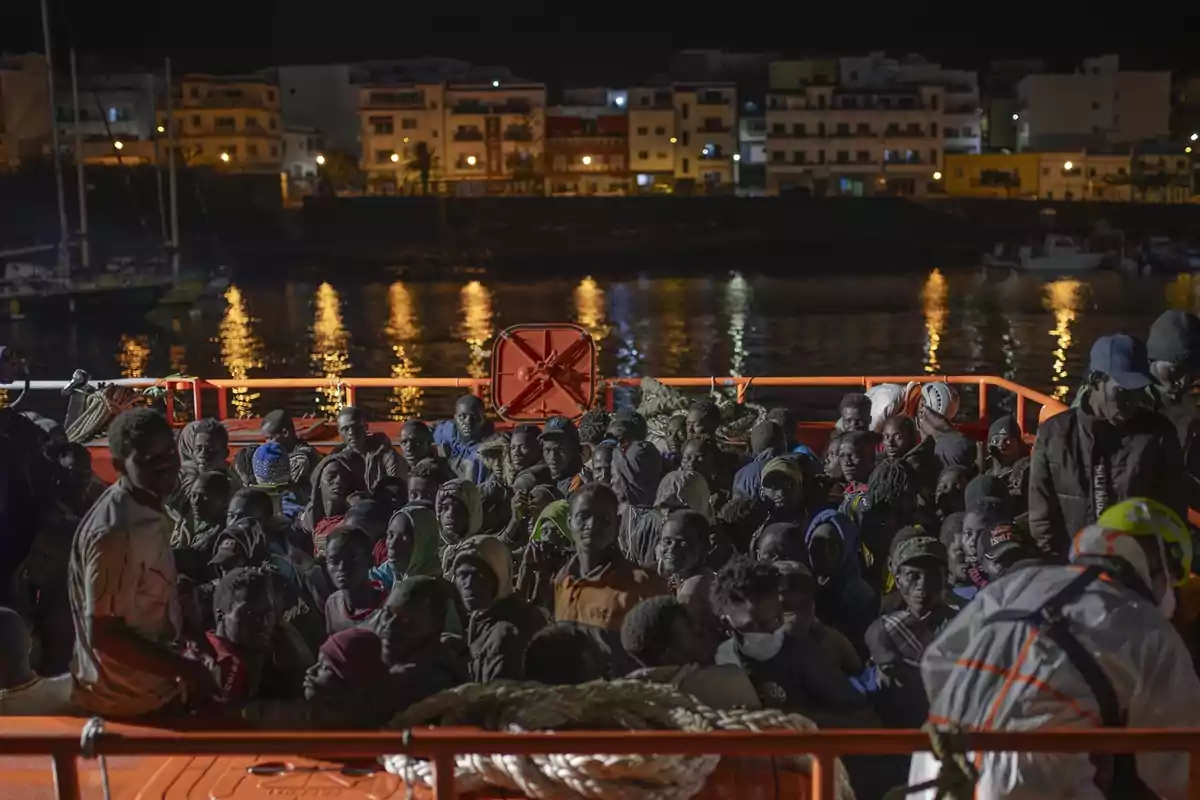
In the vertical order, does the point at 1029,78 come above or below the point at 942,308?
above

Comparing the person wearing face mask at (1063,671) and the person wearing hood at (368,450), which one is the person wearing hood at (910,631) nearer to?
the person wearing face mask at (1063,671)

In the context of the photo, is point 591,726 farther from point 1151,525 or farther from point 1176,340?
point 1176,340

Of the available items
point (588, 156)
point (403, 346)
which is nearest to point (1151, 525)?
point (403, 346)

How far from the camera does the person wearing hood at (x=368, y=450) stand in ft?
25.0

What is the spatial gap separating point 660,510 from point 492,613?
176 cm

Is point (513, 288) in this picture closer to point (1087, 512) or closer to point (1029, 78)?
point (1029, 78)

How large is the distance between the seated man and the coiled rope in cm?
11

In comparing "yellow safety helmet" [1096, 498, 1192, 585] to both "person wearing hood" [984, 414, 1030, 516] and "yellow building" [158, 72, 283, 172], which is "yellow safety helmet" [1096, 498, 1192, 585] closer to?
"person wearing hood" [984, 414, 1030, 516]

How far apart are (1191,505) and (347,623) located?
151 inches

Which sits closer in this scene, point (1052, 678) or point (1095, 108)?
point (1052, 678)

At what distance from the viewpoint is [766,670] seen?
4086 millimetres

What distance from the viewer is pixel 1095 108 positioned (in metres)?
92.1

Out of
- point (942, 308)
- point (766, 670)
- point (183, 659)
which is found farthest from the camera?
point (942, 308)

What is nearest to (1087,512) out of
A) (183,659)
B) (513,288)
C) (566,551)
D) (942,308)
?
(566,551)
